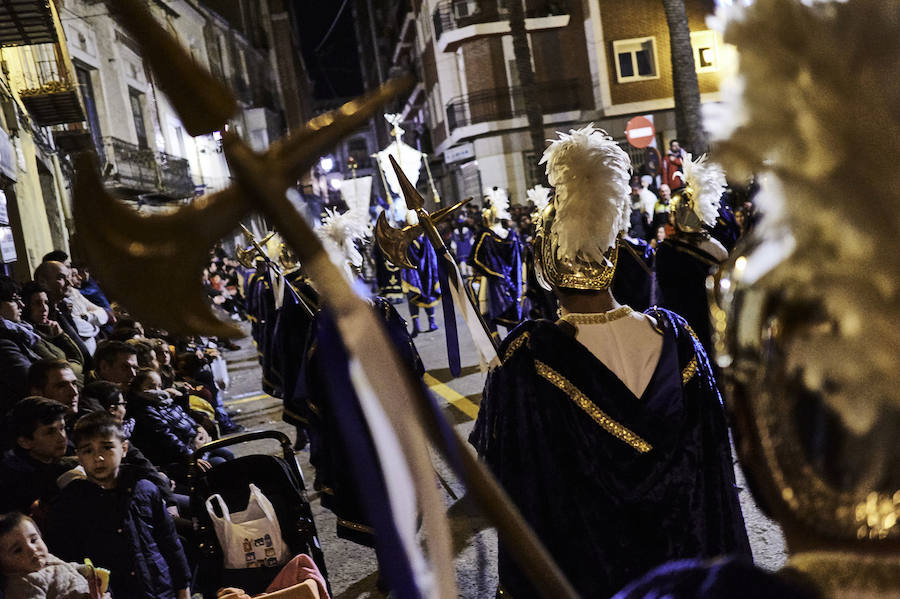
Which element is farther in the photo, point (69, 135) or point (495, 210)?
point (69, 135)

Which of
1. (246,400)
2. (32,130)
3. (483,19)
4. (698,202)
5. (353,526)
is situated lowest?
(246,400)

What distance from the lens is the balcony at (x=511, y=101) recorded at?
107ft

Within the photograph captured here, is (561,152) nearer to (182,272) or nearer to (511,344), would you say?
(511,344)

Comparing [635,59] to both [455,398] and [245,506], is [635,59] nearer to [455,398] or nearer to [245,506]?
[455,398]

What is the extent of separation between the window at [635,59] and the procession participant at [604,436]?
97.7ft

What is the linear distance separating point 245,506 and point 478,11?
31424 mm

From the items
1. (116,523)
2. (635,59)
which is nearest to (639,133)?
(635,59)

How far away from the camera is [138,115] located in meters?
26.3

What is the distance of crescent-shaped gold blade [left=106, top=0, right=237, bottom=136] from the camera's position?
2.93ft

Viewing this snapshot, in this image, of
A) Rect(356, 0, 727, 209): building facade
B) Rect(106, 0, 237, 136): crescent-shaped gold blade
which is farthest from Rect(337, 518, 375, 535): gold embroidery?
Rect(356, 0, 727, 209): building facade

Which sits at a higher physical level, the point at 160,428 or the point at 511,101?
the point at 511,101

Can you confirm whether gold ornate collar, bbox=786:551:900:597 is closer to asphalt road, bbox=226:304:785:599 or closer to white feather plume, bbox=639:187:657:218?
asphalt road, bbox=226:304:785:599

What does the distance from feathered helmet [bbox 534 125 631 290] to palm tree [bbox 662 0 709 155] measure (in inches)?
512

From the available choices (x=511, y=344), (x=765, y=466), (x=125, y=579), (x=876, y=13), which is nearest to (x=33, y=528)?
(x=125, y=579)
